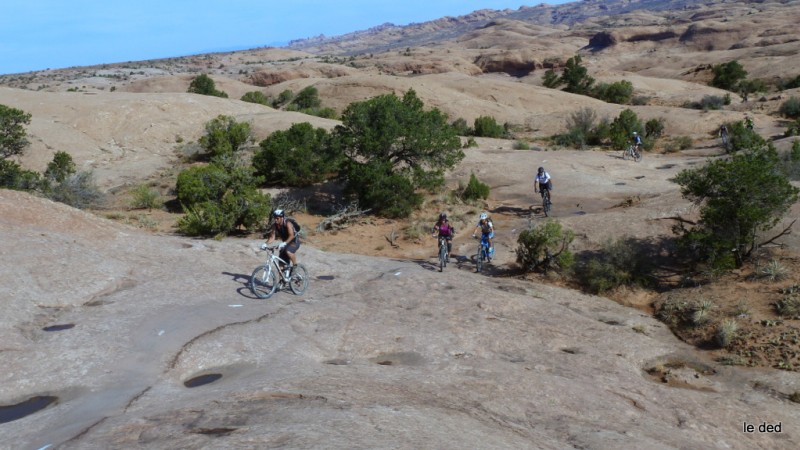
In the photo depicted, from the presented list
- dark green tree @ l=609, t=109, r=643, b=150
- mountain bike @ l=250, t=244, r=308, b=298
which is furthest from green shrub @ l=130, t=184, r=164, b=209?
dark green tree @ l=609, t=109, r=643, b=150

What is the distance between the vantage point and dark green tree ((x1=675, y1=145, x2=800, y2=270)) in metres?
14.7

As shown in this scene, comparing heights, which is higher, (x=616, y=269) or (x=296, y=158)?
(x=296, y=158)

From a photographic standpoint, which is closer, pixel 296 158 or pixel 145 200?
pixel 145 200

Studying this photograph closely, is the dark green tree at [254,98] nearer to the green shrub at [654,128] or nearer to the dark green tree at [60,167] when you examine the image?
the dark green tree at [60,167]

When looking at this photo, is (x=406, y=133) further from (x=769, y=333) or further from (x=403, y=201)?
(x=769, y=333)

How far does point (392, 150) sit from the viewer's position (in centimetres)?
2408

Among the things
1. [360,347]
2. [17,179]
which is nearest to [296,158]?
[17,179]

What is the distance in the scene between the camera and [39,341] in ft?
30.2

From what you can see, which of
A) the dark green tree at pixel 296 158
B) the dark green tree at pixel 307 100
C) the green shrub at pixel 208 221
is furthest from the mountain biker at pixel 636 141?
the dark green tree at pixel 307 100

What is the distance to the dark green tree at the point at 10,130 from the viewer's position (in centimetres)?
2408

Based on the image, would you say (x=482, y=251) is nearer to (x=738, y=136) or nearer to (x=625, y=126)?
(x=738, y=136)

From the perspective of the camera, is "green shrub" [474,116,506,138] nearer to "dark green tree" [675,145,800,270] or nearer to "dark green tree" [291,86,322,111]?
"dark green tree" [291,86,322,111]

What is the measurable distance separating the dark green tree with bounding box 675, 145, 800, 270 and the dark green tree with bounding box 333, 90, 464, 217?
1007cm

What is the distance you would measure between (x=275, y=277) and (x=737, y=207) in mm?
11106
